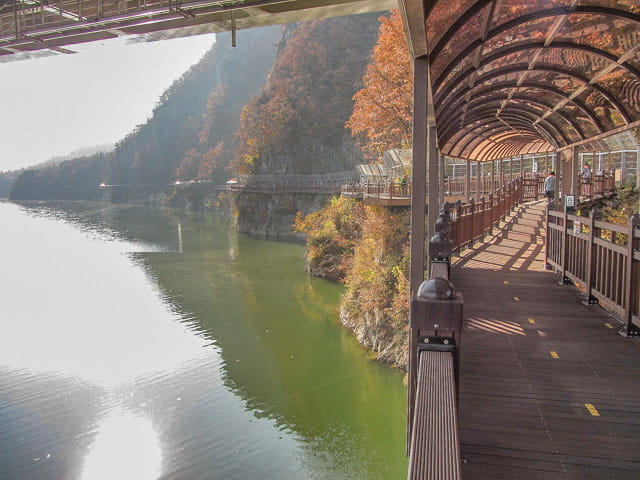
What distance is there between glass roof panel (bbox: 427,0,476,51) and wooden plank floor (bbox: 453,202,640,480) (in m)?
3.14

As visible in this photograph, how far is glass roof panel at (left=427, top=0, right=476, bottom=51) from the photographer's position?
14.1ft

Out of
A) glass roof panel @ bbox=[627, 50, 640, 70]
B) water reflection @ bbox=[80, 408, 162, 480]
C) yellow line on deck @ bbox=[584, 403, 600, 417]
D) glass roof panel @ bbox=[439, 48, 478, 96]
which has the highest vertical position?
glass roof panel @ bbox=[627, 50, 640, 70]

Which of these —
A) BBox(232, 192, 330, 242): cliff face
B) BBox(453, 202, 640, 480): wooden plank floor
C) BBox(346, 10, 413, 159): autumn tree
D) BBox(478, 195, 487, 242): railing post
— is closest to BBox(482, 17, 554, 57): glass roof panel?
BBox(453, 202, 640, 480): wooden plank floor

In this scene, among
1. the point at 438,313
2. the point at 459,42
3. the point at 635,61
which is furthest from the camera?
the point at 635,61

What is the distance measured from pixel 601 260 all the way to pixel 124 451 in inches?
464

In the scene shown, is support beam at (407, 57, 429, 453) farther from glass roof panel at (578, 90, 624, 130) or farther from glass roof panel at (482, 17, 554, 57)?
glass roof panel at (578, 90, 624, 130)

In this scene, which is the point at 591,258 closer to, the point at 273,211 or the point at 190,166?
the point at 273,211

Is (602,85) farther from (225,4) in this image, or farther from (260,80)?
(260,80)

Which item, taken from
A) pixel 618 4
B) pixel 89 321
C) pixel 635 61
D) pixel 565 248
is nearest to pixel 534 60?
pixel 635 61

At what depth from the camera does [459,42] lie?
5332mm

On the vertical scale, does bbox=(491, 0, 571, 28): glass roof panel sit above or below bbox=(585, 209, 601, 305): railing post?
above

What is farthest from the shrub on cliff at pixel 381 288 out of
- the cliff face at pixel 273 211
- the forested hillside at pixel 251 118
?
the forested hillside at pixel 251 118

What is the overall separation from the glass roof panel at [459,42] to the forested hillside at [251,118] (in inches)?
1755

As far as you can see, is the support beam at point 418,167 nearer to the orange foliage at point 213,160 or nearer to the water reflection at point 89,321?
the water reflection at point 89,321
